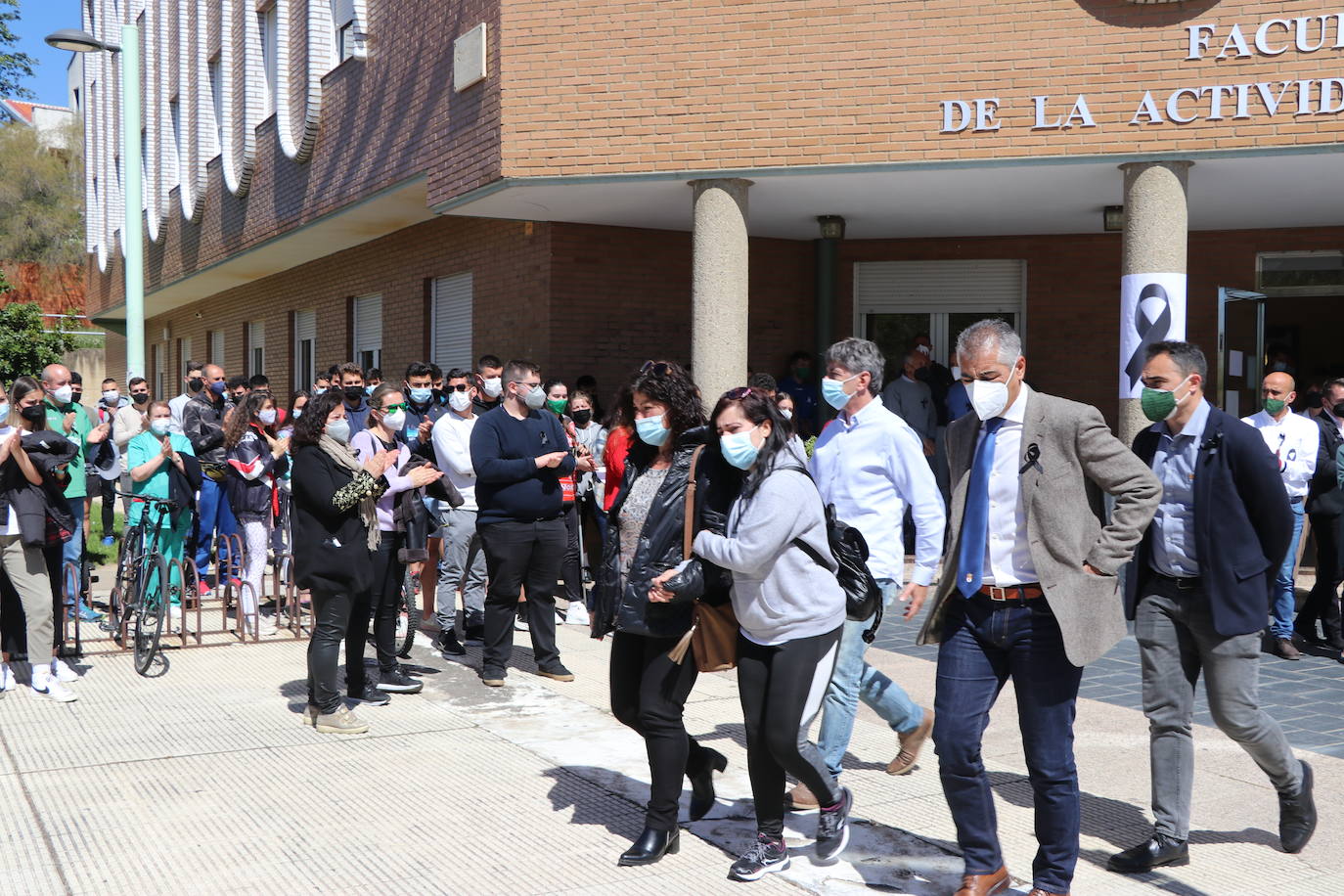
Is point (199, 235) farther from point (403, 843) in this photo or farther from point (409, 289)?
point (403, 843)

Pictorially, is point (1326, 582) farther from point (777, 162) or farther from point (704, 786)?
point (704, 786)

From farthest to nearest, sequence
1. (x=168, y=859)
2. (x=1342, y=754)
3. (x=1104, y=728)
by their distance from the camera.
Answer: (x=1104, y=728) < (x=1342, y=754) < (x=168, y=859)

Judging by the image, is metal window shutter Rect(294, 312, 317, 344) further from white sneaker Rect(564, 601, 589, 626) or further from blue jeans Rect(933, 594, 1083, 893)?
blue jeans Rect(933, 594, 1083, 893)

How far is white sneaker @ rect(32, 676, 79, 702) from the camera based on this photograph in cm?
748

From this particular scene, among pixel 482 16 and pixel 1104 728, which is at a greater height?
pixel 482 16

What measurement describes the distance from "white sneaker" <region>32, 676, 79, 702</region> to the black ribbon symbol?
8.50m

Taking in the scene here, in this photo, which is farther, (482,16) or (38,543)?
(482,16)

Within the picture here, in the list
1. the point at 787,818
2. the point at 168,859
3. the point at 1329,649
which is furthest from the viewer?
the point at 1329,649

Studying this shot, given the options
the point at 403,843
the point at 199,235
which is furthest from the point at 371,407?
the point at 199,235

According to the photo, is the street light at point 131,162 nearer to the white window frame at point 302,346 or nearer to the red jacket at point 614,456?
the white window frame at point 302,346

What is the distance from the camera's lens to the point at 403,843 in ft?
16.6

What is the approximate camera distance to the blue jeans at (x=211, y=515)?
1104 centimetres

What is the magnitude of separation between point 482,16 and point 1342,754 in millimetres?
10357

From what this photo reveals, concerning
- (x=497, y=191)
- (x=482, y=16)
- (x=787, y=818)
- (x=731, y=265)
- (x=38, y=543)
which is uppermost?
(x=482, y=16)
